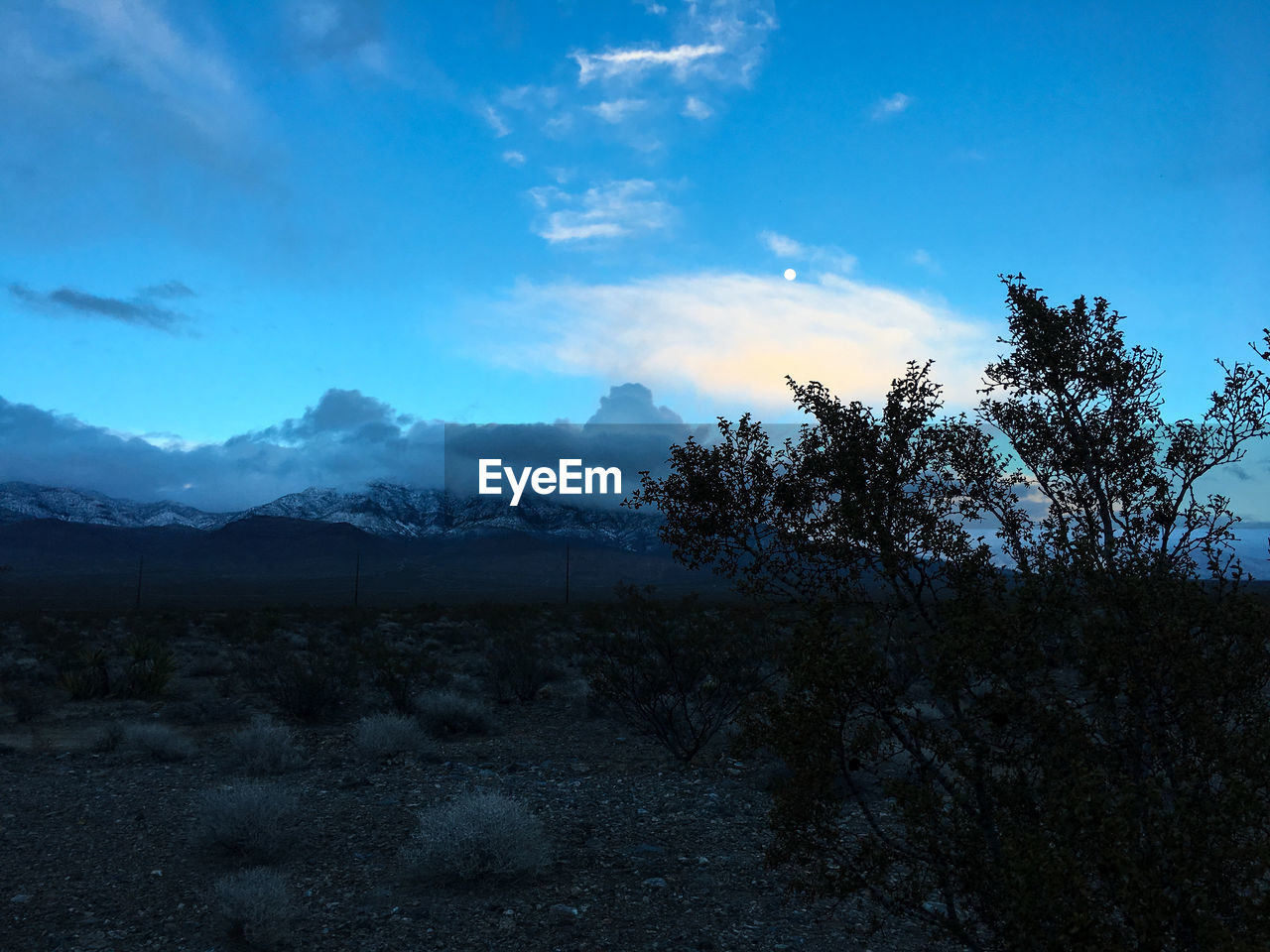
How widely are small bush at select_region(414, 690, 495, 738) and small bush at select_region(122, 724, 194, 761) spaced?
3955mm

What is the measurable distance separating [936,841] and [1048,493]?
294 cm

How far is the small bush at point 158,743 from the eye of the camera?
43.1 ft

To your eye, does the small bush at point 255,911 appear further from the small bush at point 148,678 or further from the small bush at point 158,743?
the small bush at point 148,678

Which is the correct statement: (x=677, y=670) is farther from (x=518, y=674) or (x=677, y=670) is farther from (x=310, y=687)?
(x=310, y=687)

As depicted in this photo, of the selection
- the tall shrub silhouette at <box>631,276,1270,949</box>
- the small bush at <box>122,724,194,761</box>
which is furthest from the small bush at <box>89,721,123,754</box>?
the tall shrub silhouette at <box>631,276,1270,949</box>

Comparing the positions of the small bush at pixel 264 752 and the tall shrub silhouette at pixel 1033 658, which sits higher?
the tall shrub silhouette at pixel 1033 658

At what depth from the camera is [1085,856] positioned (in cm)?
394

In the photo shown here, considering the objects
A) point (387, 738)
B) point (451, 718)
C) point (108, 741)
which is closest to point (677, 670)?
point (451, 718)

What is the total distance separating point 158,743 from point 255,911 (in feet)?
26.2

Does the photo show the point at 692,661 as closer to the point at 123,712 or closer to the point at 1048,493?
the point at 1048,493

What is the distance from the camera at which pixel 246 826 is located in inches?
343

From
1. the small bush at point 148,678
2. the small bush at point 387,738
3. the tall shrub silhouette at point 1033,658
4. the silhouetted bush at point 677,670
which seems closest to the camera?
the tall shrub silhouette at point 1033,658

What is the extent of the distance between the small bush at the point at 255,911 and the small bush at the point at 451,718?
7.81 metres

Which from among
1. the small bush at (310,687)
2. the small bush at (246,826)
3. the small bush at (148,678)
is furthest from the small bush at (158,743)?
the small bush at (148,678)
